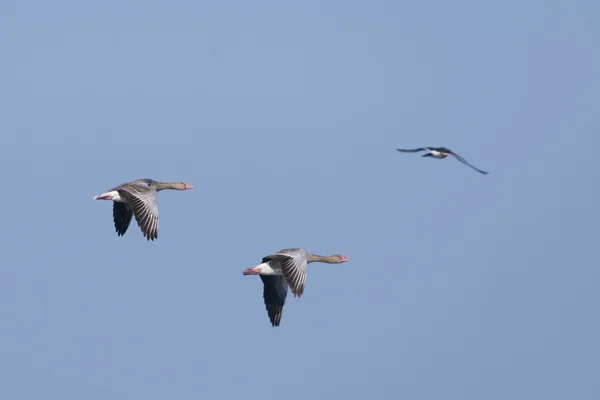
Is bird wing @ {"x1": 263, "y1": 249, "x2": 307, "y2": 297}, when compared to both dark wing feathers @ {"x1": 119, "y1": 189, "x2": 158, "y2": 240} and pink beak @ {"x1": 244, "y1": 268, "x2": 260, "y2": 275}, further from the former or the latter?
dark wing feathers @ {"x1": 119, "y1": 189, "x2": 158, "y2": 240}

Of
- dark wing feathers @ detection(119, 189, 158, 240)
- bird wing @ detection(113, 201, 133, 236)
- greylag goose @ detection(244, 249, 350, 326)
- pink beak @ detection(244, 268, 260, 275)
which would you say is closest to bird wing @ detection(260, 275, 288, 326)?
greylag goose @ detection(244, 249, 350, 326)

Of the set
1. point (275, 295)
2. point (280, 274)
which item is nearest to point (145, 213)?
point (280, 274)

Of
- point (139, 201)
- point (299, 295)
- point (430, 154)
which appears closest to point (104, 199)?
point (139, 201)

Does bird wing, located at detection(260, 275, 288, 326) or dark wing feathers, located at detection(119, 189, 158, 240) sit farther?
bird wing, located at detection(260, 275, 288, 326)

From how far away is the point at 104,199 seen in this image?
50844mm

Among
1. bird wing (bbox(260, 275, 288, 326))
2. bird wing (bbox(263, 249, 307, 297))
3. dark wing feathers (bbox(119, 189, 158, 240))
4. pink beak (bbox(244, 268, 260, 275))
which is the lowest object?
bird wing (bbox(260, 275, 288, 326))

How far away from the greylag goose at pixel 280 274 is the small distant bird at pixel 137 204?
3980mm

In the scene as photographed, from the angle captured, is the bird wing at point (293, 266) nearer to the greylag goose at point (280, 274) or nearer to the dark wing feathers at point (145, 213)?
the greylag goose at point (280, 274)

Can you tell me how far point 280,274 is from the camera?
49.4m

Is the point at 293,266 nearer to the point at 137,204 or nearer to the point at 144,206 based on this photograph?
the point at 144,206

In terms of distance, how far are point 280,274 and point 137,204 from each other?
5.95 metres

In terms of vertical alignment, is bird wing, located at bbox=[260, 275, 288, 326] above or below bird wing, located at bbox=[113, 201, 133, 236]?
below

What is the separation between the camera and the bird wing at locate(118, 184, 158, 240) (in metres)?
48.7

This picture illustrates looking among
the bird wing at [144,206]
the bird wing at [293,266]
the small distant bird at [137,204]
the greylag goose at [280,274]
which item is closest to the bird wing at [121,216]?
the small distant bird at [137,204]
